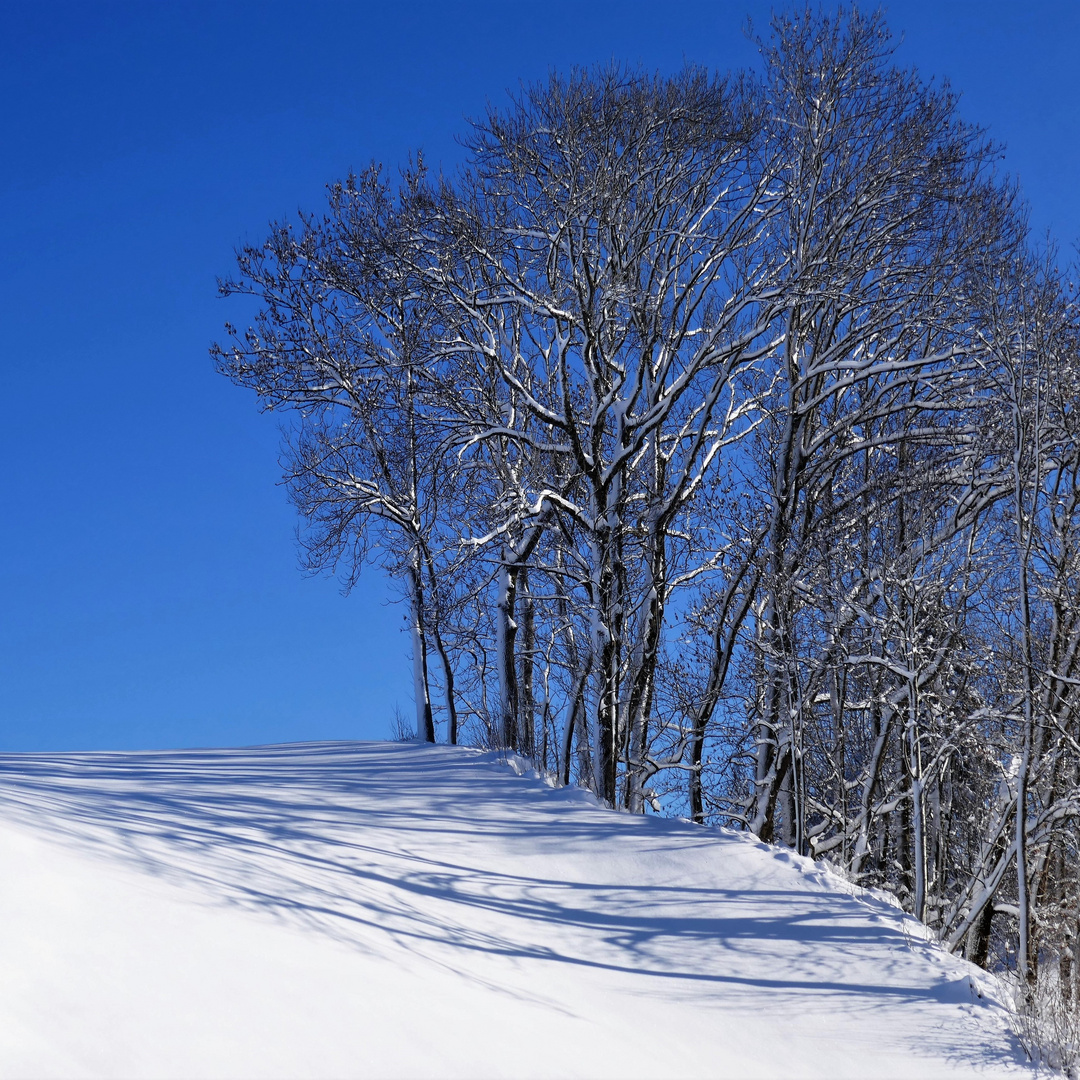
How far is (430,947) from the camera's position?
575 centimetres

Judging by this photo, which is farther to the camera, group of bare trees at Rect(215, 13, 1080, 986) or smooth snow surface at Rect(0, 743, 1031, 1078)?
group of bare trees at Rect(215, 13, 1080, 986)

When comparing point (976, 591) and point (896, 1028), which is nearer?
point (896, 1028)

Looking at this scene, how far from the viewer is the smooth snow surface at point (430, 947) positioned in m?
4.10

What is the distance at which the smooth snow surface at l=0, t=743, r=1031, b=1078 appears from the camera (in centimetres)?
410

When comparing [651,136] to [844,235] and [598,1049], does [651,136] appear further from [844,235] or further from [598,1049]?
[598,1049]

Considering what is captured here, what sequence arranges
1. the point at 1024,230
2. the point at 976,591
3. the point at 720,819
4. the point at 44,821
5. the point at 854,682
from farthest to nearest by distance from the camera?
the point at 854,682 < the point at 720,819 < the point at 1024,230 < the point at 976,591 < the point at 44,821

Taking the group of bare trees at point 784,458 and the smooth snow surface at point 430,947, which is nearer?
the smooth snow surface at point 430,947

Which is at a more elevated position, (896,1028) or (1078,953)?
(896,1028)

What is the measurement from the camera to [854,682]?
1669cm

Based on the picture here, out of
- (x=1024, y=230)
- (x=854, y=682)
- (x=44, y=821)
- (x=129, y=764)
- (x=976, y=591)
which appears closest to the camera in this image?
(x=44, y=821)

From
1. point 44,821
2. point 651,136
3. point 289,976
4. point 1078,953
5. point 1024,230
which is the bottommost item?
point 1078,953

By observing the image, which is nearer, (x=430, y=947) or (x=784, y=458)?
(x=430, y=947)

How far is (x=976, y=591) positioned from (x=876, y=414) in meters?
3.36

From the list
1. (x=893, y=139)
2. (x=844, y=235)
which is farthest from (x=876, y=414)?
(x=893, y=139)
